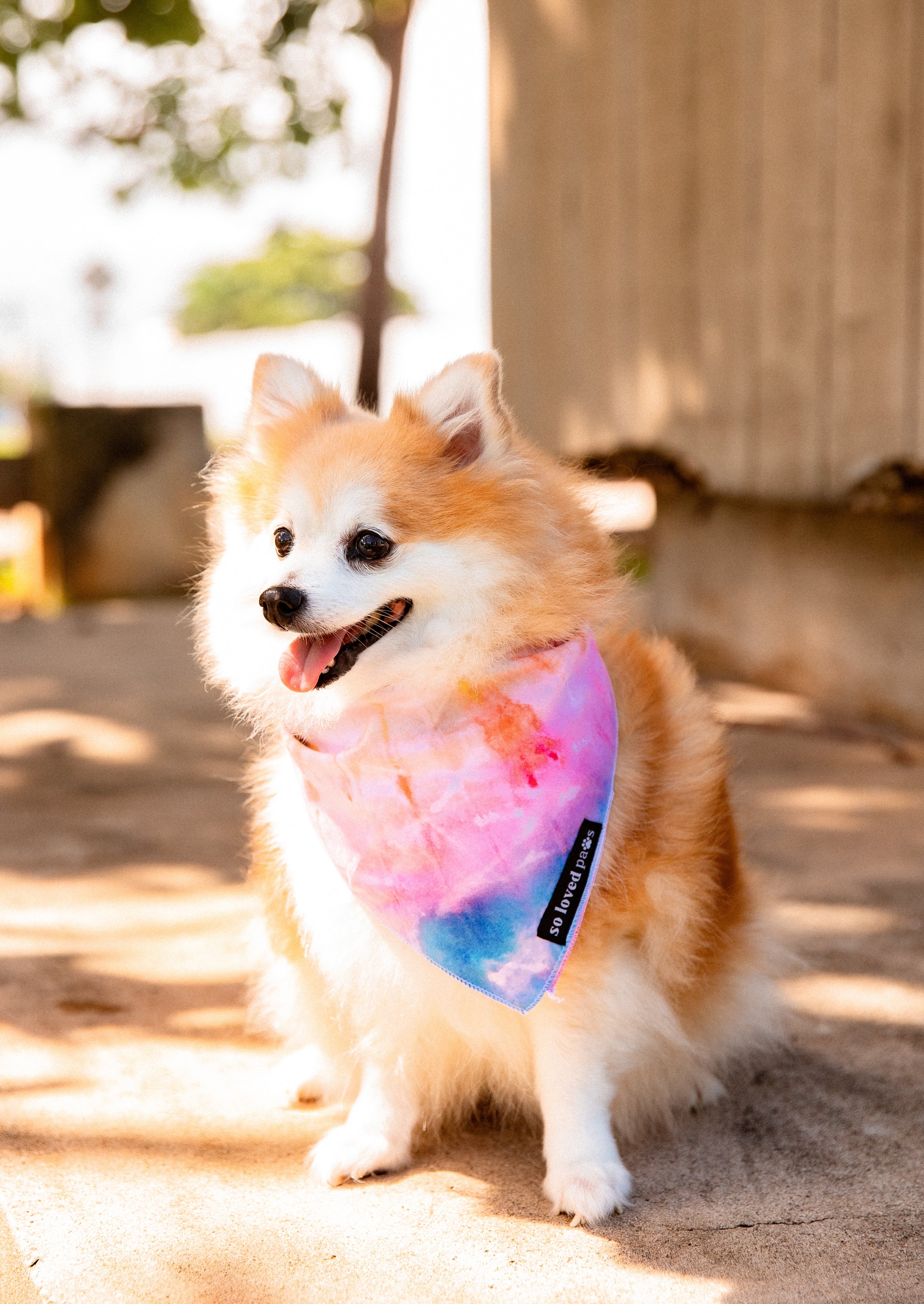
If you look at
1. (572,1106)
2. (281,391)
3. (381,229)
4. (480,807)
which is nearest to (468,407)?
(281,391)

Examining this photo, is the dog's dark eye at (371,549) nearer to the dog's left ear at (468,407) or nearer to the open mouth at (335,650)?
the open mouth at (335,650)

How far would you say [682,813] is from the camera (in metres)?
2.27

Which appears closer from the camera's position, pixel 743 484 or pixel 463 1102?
pixel 463 1102

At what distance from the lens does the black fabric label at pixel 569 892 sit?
213 cm

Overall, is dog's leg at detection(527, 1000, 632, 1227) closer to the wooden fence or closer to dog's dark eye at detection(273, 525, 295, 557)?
dog's dark eye at detection(273, 525, 295, 557)

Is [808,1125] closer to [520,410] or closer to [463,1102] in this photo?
[463,1102]

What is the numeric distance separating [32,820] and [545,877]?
2617mm

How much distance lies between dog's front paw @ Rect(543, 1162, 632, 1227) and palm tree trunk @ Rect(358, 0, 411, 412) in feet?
29.0

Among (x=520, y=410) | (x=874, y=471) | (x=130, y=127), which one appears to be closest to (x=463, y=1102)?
(x=874, y=471)

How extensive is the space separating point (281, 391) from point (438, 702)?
69 centimetres

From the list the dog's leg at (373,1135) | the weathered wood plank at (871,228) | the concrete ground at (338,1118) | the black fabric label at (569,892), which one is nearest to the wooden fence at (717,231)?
the weathered wood plank at (871,228)

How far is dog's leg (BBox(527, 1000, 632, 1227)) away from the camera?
6.91 feet

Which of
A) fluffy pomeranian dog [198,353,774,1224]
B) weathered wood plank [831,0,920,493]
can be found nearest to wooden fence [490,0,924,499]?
weathered wood plank [831,0,920,493]

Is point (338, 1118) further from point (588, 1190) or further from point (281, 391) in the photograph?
point (281, 391)
